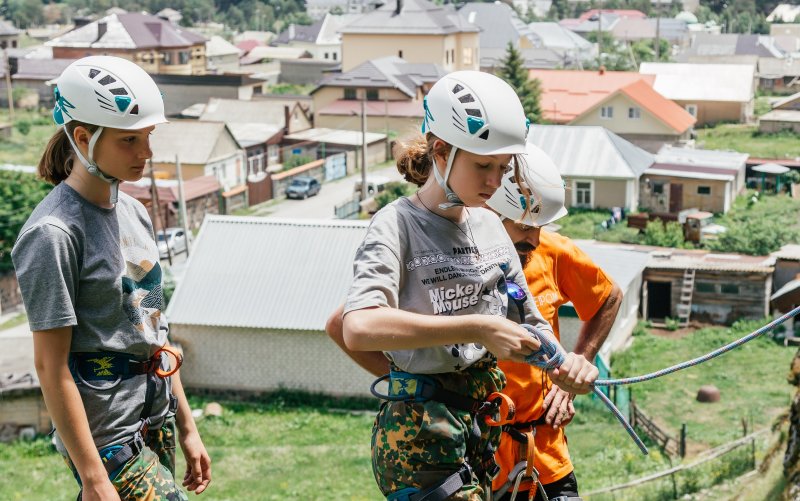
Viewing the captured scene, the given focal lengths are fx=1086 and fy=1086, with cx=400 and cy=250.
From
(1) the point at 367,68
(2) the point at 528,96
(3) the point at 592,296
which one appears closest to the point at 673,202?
(2) the point at 528,96

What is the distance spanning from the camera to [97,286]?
11.8 feet

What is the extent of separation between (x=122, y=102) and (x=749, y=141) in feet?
186

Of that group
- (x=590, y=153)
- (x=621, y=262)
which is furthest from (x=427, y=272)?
(x=590, y=153)

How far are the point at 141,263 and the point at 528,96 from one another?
54404mm

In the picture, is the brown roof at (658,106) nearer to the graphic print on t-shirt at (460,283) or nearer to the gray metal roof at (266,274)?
the gray metal roof at (266,274)

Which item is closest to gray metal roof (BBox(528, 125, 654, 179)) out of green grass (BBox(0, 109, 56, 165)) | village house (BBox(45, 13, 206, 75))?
green grass (BBox(0, 109, 56, 165))

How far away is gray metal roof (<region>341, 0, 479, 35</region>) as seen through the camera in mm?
69125

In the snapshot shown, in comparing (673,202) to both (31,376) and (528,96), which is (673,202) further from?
(31,376)

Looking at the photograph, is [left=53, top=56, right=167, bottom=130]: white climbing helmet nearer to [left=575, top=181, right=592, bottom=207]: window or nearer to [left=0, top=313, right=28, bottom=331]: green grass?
[left=0, top=313, right=28, bottom=331]: green grass

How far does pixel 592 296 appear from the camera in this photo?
4.86 meters

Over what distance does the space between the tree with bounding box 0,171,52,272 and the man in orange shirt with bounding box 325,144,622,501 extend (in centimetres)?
2753

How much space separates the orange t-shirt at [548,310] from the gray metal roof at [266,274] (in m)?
17.7

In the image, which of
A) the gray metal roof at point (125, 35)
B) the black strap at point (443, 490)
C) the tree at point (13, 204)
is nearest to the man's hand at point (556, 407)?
the black strap at point (443, 490)

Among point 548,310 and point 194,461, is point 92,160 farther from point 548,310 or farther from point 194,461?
point 548,310
